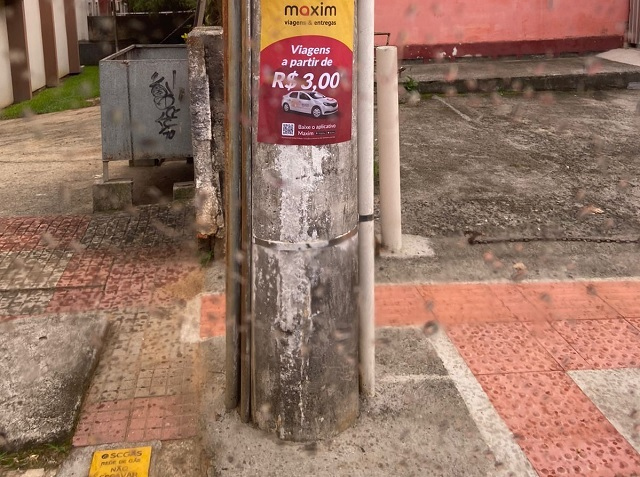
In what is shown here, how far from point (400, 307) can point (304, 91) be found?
228 centimetres

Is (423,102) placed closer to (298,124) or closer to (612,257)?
(612,257)

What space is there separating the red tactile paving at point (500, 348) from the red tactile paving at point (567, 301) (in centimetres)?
36

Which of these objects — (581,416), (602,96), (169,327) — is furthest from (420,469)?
(602,96)

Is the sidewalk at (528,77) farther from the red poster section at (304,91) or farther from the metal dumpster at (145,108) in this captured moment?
the red poster section at (304,91)

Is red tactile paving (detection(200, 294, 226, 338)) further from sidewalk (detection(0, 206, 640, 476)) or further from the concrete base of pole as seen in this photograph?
the concrete base of pole

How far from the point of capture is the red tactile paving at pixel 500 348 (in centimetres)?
421

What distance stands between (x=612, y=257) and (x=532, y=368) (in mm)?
2071

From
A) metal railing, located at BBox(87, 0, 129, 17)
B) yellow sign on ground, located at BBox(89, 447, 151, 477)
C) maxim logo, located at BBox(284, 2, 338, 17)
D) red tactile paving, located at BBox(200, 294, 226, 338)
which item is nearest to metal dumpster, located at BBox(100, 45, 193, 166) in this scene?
red tactile paving, located at BBox(200, 294, 226, 338)

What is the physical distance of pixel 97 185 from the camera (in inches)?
279

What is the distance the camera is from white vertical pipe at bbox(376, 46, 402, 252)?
A: 5398mm

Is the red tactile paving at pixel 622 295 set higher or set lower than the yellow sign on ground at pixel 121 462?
higher

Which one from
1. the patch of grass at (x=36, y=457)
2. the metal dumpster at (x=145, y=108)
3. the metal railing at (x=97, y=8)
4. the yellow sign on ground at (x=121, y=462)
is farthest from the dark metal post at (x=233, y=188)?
the metal railing at (x=97, y=8)

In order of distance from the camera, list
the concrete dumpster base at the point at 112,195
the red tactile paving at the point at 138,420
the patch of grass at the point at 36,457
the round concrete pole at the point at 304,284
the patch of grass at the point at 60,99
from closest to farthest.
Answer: the round concrete pole at the point at 304,284, the patch of grass at the point at 36,457, the red tactile paving at the point at 138,420, the concrete dumpster base at the point at 112,195, the patch of grass at the point at 60,99

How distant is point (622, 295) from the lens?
204 inches
